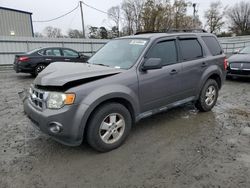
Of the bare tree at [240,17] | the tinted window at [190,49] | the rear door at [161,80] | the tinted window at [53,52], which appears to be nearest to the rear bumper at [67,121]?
the rear door at [161,80]

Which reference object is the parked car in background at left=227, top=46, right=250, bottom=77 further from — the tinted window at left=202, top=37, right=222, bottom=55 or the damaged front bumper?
the damaged front bumper

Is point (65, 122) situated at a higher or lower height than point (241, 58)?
lower

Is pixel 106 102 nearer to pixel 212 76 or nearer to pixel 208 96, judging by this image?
pixel 208 96

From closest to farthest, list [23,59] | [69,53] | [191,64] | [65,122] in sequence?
[65,122] < [191,64] < [23,59] < [69,53]

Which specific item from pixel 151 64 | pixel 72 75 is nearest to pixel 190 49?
pixel 151 64

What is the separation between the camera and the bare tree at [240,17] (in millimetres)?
65100

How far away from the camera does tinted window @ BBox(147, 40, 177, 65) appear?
397 centimetres

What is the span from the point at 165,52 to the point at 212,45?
1743 millimetres

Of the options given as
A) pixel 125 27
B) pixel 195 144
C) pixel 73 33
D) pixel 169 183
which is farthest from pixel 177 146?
pixel 73 33

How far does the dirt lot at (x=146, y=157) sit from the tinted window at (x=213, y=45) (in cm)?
162

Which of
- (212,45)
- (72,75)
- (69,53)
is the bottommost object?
(72,75)

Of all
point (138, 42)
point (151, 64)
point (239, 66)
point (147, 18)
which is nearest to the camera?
point (151, 64)

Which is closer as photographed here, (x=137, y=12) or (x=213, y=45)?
(x=213, y=45)

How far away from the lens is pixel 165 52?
417cm
